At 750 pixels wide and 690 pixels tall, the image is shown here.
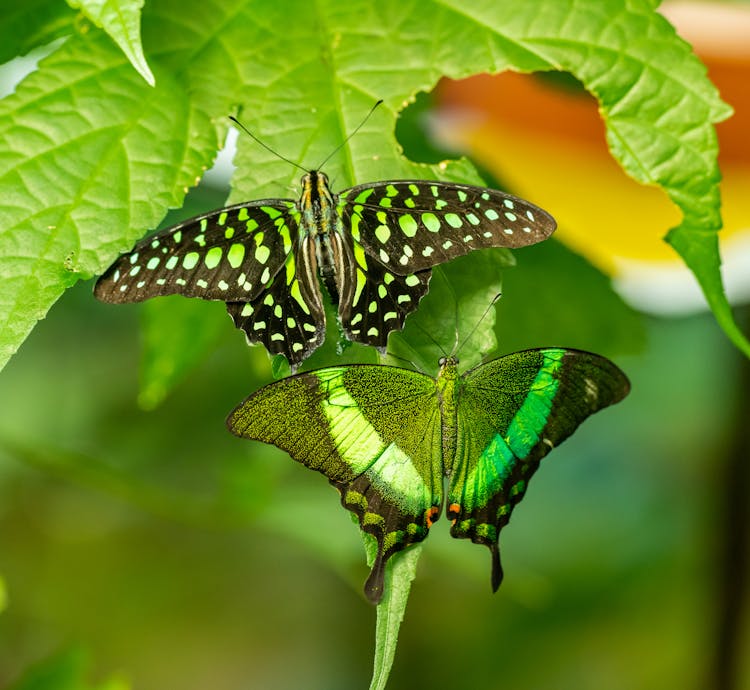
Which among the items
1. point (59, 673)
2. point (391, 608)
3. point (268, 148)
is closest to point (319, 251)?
point (268, 148)

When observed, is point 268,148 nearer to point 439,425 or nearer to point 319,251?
point 319,251

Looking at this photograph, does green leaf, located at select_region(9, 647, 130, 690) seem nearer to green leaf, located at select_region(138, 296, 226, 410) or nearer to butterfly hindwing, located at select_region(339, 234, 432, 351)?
green leaf, located at select_region(138, 296, 226, 410)

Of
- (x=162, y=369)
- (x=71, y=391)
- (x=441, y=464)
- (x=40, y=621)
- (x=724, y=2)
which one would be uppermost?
(x=724, y=2)

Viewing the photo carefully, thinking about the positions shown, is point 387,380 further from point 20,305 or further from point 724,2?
point 724,2

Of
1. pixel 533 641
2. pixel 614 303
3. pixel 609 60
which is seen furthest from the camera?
pixel 533 641

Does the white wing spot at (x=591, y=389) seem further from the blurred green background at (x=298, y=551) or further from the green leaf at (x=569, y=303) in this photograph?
the blurred green background at (x=298, y=551)

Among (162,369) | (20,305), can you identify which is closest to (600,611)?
(162,369)
